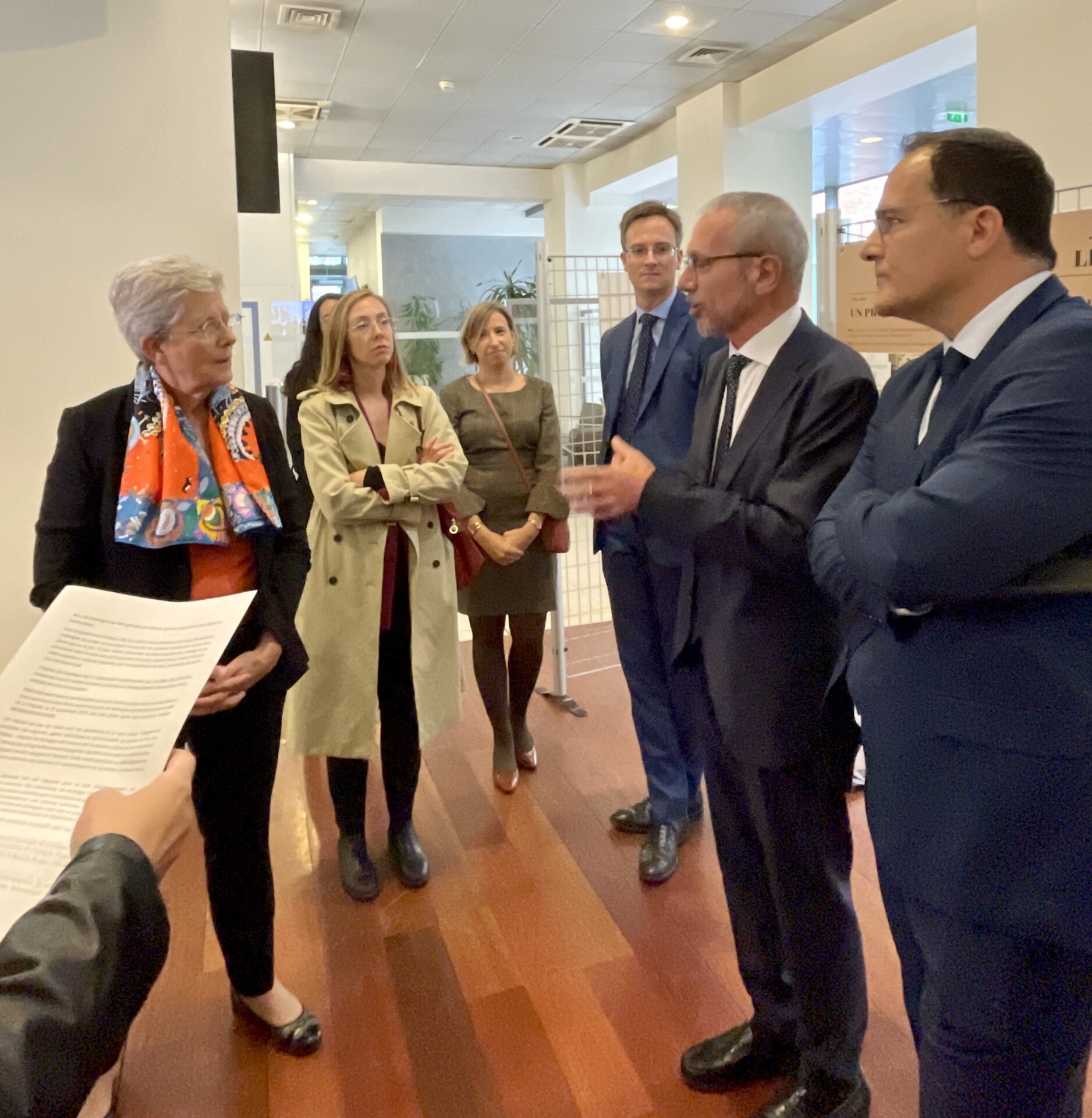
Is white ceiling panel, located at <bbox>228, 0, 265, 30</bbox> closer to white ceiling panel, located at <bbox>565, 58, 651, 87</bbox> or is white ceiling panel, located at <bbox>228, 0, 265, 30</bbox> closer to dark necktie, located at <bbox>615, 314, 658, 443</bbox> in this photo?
white ceiling panel, located at <bbox>565, 58, 651, 87</bbox>

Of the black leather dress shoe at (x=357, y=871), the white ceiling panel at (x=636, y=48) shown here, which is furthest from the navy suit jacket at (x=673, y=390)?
the white ceiling panel at (x=636, y=48)

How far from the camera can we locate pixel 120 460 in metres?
1.66

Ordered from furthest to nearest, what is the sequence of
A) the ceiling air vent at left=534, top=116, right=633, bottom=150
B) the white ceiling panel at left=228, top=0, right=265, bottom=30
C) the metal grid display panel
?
the ceiling air vent at left=534, top=116, right=633, bottom=150
the white ceiling panel at left=228, top=0, right=265, bottom=30
the metal grid display panel

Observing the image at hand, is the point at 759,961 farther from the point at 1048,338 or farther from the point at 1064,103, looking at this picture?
the point at 1064,103

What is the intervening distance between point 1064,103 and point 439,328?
9.40 metres

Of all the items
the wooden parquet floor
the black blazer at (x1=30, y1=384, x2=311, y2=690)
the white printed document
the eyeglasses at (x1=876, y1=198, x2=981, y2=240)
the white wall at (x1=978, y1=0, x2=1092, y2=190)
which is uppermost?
the white wall at (x1=978, y1=0, x2=1092, y2=190)

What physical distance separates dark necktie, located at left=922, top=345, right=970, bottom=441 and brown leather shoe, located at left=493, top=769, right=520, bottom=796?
227 cm

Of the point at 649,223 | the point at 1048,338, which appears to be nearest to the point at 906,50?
the point at 649,223

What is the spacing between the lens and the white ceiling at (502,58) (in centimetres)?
569

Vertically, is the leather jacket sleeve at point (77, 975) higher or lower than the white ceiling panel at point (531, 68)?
lower

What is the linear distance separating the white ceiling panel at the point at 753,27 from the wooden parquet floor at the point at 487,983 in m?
5.24

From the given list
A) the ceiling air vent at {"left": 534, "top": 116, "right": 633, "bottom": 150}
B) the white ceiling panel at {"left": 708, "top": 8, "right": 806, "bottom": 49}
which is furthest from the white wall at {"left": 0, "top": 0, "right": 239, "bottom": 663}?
the ceiling air vent at {"left": 534, "top": 116, "right": 633, "bottom": 150}

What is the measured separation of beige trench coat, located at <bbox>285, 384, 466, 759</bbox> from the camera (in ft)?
8.05

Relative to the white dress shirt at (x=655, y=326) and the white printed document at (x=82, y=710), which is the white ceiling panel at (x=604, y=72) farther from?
the white printed document at (x=82, y=710)
